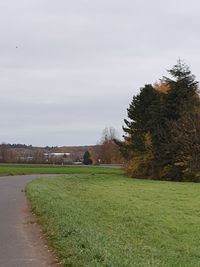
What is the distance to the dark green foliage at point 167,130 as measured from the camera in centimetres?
6056

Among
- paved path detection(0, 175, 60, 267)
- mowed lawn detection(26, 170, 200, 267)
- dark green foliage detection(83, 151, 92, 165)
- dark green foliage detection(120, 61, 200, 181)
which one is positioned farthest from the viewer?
dark green foliage detection(83, 151, 92, 165)

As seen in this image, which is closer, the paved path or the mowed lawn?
the mowed lawn

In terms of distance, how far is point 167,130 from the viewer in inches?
2512

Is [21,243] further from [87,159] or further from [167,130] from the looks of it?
[87,159]

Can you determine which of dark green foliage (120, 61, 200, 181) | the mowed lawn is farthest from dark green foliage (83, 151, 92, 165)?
the mowed lawn

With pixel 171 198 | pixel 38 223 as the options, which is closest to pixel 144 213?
pixel 38 223

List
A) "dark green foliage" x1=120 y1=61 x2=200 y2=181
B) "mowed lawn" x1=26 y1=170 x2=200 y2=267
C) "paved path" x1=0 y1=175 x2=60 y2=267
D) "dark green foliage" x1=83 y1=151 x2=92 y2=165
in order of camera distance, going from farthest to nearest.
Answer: "dark green foliage" x1=83 y1=151 x2=92 y2=165 → "dark green foliage" x1=120 y1=61 x2=200 y2=181 → "paved path" x1=0 y1=175 x2=60 y2=267 → "mowed lawn" x1=26 y1=170 x2=200 y2=267

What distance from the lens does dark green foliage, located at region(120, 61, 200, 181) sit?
199ft

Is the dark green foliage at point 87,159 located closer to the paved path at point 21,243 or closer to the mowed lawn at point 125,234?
the mowed lawn at point 125,234

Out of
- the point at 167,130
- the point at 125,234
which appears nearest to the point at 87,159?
the point at 167,130

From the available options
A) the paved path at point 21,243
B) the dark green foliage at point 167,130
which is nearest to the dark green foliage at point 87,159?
the dark green foliage at point 167,130

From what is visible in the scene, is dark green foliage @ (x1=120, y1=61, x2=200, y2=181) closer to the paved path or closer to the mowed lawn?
the mowed lawn

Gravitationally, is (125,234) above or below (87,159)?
below

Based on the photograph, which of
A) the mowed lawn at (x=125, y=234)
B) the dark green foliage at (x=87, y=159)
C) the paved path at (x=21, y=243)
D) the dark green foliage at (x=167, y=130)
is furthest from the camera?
the dark green foliage at (x=87, y=159)
